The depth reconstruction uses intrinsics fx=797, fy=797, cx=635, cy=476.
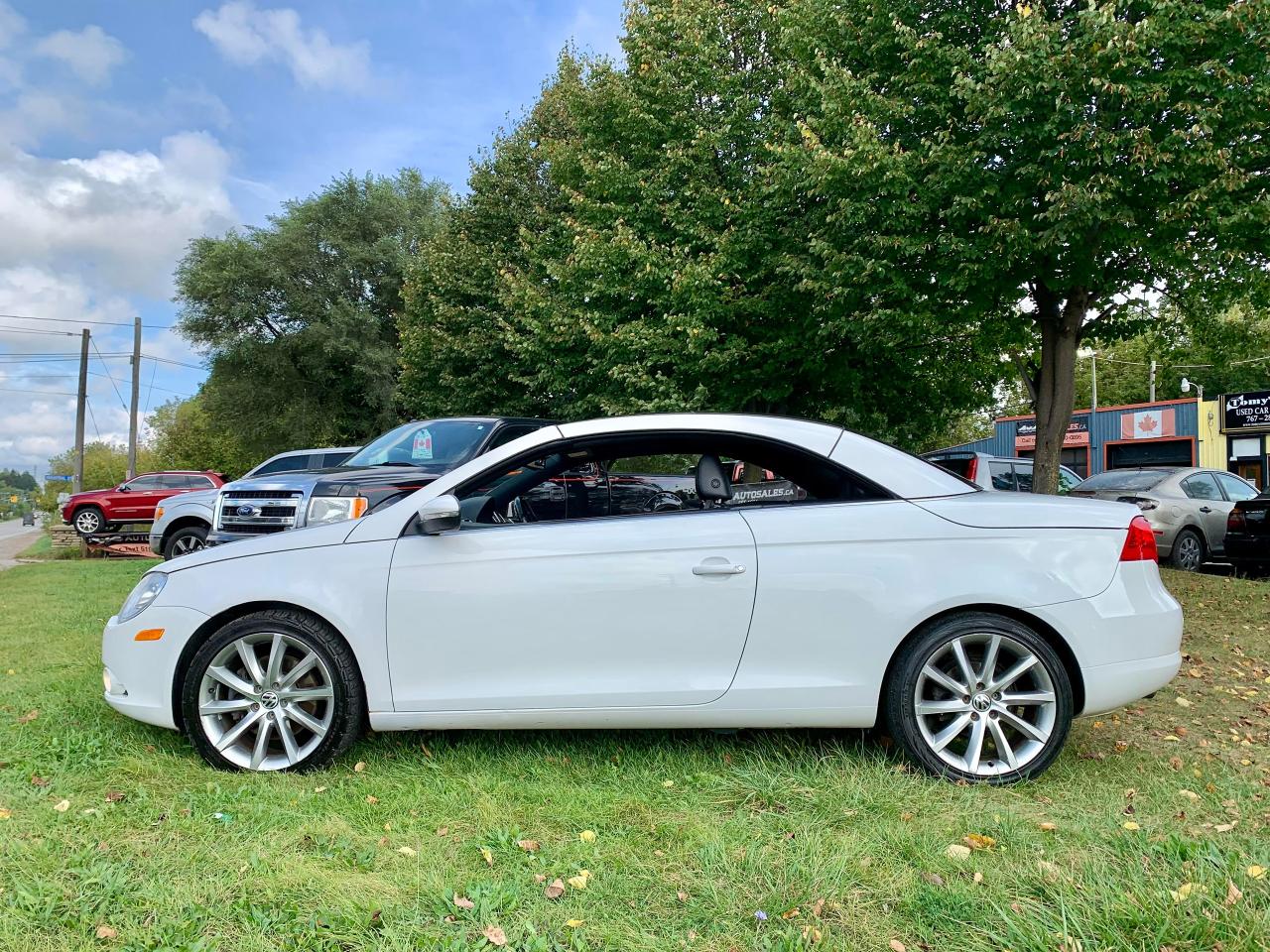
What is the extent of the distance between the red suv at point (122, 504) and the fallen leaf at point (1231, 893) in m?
19.9

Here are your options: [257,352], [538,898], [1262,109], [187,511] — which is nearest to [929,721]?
[538,898]

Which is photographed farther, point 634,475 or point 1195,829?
point 634,475

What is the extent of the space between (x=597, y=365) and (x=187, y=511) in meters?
6.51

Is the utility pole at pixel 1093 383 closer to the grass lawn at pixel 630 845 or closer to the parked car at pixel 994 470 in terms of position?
the parked car at pixel 994 470

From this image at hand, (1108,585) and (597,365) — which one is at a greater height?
(597,365)

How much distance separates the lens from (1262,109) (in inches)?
290

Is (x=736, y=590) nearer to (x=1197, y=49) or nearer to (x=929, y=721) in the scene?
(x=929, y=721)

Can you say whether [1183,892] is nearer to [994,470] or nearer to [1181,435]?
[994,470]

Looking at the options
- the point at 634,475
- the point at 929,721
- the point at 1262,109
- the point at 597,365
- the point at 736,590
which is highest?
the point at 1262,109

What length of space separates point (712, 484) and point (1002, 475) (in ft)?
36.7

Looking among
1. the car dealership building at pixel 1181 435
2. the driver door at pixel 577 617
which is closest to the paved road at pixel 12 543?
the driver door at pixel 577 617

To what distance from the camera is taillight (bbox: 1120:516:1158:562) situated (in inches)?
128

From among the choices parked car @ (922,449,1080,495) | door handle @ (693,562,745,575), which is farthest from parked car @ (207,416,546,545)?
parked car @ (922,449,1080,495)

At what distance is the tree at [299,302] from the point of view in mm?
27172
